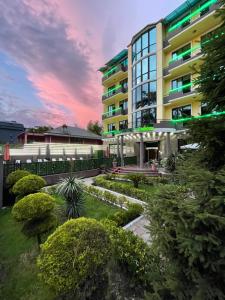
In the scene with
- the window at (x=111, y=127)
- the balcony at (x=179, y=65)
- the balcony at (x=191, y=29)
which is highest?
the balcony at (x=191, y=29)

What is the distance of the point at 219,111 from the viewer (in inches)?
126

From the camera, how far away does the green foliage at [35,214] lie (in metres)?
6.37

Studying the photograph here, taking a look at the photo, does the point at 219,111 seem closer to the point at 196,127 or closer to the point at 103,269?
the point at 196,127

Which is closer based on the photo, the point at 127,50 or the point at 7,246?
the point at 7,246

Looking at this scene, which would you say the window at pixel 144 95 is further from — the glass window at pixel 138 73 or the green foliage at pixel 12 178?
the green foliage at pixel 12 178

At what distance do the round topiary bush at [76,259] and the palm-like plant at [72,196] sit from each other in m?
3.98

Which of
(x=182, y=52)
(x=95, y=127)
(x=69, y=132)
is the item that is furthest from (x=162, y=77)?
Result: (x=95, y=127)

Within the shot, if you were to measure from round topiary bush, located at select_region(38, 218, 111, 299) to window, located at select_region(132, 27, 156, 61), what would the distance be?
28.0 metres

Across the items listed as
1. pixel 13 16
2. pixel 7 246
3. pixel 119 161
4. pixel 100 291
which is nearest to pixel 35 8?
pixel 13 16

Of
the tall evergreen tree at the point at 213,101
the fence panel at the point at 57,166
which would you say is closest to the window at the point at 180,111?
the fence panel at the point at 57,166

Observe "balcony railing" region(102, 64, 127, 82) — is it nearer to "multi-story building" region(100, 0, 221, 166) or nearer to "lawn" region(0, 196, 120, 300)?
"multi-story building" region(100, 0, 221, 166)

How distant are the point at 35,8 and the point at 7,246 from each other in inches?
543

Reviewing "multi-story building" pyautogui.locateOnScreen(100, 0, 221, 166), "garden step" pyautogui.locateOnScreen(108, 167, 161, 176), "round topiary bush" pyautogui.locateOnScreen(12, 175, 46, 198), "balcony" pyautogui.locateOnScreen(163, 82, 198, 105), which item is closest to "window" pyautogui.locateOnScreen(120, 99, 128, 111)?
"multi-story building" pyautogui.locateOnScreen(100, 0, 221, 166)

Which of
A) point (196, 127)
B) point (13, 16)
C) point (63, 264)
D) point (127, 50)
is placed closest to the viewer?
point (196, 127)
